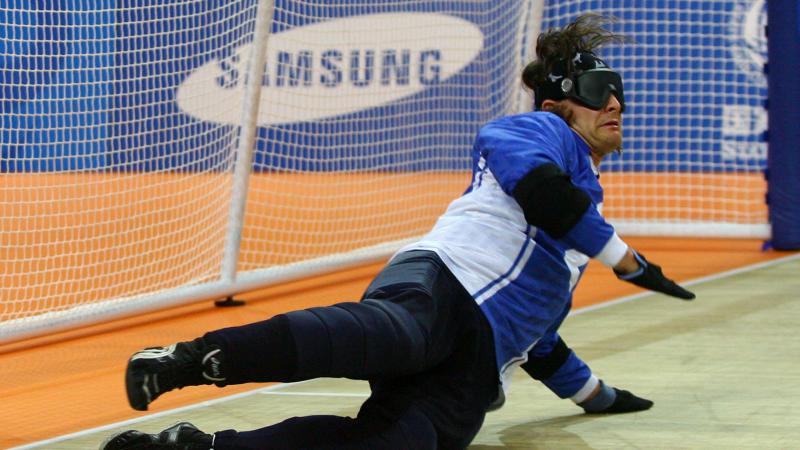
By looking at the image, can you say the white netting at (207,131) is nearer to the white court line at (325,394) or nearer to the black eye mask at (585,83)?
the white court line at (325,394)

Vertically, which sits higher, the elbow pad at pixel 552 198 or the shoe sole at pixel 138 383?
the elbow pad at pixel 552 198

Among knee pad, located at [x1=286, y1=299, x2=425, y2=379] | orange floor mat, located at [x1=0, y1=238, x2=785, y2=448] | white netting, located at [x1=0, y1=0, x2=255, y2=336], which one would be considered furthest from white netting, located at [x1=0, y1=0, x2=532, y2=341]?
knee pad, located at [x1=286, y1=299, x2=425, y2=379]

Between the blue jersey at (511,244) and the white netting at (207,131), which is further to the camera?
the white netting at (207,131)

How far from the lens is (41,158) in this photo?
5.21 metres

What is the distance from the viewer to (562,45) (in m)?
3.38

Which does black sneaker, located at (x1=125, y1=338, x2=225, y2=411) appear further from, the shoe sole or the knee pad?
the knee pad

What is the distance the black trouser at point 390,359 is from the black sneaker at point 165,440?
0.14 feet

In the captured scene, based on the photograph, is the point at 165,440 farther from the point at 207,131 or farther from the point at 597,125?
the point at 207,131

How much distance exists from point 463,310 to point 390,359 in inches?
12.2

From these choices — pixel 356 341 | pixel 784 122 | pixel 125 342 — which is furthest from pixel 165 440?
pixel 784 122

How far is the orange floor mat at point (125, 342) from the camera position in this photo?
3.96 meters

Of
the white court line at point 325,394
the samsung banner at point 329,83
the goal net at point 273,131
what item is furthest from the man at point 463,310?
the samsung banner at point 329,83

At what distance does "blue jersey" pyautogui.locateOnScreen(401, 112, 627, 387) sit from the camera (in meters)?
3.04

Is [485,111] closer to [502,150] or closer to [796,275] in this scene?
[796,275]
